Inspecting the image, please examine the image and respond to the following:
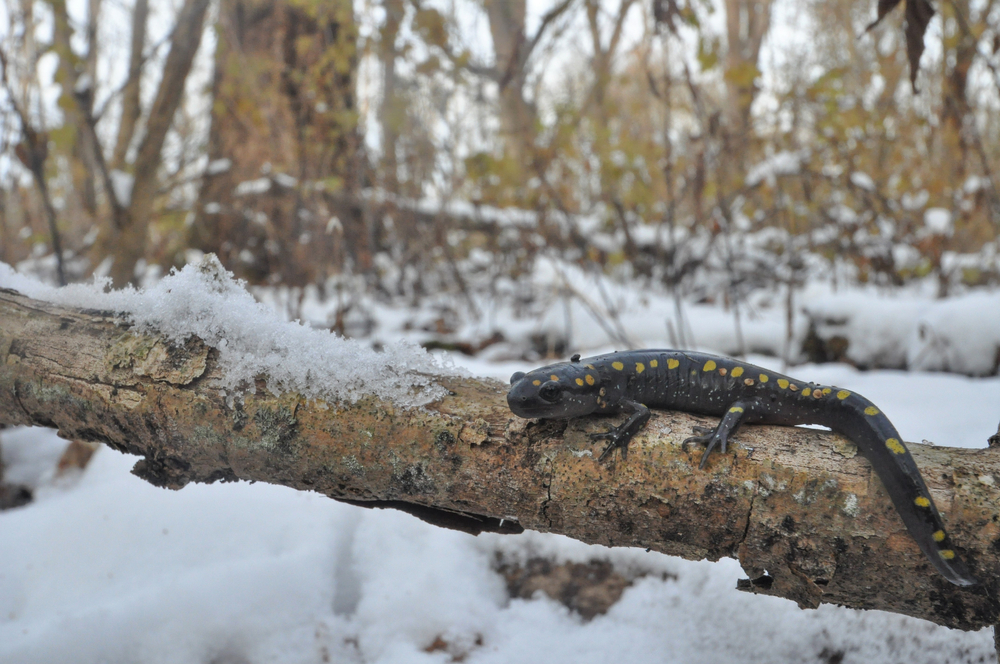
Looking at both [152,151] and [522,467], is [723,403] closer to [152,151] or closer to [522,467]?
[522,467]

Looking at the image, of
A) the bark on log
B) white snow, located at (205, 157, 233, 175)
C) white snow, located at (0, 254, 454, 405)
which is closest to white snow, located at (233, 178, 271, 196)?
white snow, located at (205, 157, 233, 175)

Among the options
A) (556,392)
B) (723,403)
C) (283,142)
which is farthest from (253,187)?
(723,403)

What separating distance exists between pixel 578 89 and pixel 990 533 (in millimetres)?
8230

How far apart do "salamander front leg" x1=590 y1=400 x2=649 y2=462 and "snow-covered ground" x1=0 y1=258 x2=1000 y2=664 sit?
53cm

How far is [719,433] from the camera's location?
1517mm

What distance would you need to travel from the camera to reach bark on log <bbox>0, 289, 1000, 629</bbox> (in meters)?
1.38

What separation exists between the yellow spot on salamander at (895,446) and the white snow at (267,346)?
1.07 m

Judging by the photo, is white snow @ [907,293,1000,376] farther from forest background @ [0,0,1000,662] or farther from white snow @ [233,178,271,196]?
white snow @ [233,178,271,196]

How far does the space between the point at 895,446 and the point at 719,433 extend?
1.22 ft

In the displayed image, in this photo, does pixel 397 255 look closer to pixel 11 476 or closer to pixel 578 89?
pixel 578 89

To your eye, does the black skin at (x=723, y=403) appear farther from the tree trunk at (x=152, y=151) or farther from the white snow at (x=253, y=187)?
the white snow at (x=253, y=187)

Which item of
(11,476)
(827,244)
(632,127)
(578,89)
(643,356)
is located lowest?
(11,476)

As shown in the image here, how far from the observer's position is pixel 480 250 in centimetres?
885

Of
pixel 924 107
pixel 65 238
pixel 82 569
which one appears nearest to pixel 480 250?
pixel 65 238
